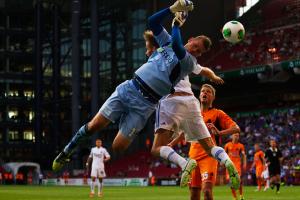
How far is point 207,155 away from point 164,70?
118 inches

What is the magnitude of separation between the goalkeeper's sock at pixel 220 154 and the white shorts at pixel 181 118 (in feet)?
1.53

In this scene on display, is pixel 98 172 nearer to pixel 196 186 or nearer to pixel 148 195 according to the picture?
pixel 148 195

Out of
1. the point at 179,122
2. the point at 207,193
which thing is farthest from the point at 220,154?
the point at 207,193

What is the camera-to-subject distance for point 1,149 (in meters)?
76.9

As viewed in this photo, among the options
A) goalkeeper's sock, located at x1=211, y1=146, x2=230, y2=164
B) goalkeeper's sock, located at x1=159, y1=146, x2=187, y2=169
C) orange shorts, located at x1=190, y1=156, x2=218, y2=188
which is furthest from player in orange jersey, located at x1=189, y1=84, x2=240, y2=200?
goalkeeper's sock, located at x1=159, y1=146, x2=187, y2=169

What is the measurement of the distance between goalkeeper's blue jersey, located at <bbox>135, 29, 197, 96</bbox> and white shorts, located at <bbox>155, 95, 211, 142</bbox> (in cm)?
115

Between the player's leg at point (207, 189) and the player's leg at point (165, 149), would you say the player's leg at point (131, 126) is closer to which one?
the player's leg at point (165, 149)

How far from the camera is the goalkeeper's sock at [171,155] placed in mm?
11391

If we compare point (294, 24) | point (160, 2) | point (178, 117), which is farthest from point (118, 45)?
point (178, 117)

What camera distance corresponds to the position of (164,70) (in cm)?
1090

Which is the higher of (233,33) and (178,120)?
(233,33)

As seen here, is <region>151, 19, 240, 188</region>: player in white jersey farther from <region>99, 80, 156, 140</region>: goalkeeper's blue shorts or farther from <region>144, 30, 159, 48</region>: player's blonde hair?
<region>99, 80, 156, 140</region>: goalkeeper's blue shorts

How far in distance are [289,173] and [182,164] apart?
107ft

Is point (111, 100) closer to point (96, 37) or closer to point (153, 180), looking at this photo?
point (153, 180)
